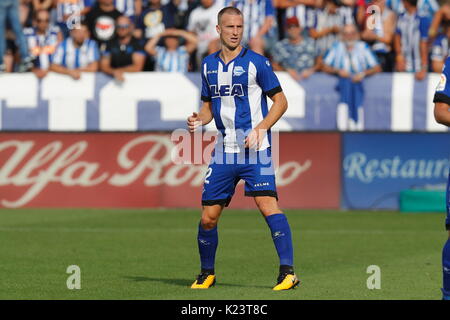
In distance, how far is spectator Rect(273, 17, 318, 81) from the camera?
18297 millimetres

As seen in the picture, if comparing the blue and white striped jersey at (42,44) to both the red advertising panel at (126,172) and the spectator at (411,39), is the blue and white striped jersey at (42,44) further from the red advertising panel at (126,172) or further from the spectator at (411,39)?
the spectator at (411,39)

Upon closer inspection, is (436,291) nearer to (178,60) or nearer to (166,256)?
(166,256)

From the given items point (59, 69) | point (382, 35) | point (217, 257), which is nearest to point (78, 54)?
point (59, 69)

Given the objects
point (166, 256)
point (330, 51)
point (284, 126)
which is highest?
point (330, 51)

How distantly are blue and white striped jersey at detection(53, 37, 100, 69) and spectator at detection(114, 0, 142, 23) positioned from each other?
1133 millimetres

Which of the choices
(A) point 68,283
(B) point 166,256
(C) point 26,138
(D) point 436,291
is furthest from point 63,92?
(D) point 436,291

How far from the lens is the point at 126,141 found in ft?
60.7

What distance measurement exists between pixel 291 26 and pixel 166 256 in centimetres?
752

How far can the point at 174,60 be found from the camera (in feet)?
61.9

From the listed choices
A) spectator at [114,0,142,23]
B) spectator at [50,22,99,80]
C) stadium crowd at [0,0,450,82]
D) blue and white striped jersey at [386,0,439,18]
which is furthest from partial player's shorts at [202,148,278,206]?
spectator at [114,0,142,23]

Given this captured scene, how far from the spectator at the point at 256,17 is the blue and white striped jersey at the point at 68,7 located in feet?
9.78

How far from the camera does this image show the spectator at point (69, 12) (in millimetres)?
19516

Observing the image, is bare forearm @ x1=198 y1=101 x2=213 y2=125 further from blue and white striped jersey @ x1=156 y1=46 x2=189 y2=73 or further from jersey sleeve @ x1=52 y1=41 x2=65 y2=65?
jersey sleeve @ x1=52 y1=41 x2=65 y2=65

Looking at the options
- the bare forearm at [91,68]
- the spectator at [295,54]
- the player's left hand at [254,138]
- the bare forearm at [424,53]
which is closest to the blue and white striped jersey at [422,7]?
the bare forearm at [424,53]
